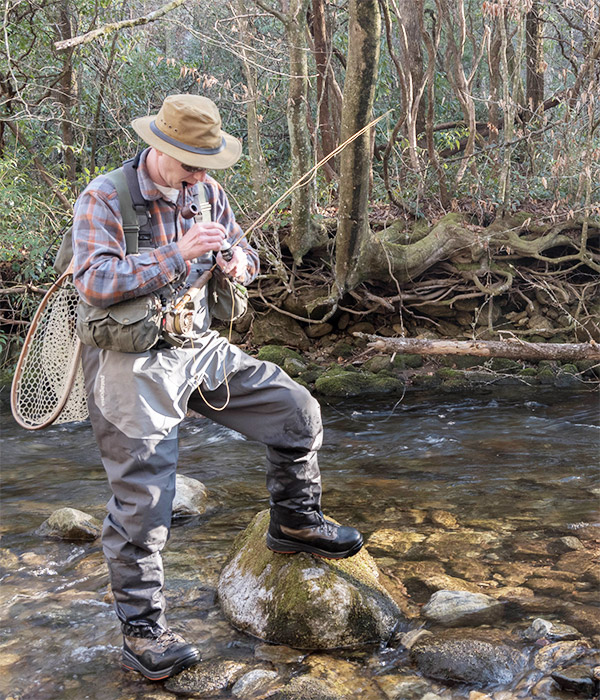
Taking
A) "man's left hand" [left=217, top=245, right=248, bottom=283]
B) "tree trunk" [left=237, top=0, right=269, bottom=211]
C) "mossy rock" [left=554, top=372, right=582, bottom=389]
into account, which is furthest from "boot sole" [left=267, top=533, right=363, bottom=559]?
"tree trunk" [left=237, top=0, right=269, bottom=211]

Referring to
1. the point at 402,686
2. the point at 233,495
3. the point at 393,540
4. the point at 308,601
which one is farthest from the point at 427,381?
the point at 402,686

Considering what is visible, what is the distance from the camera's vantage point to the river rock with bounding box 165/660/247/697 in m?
2.76

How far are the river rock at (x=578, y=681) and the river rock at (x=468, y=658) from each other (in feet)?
0.59

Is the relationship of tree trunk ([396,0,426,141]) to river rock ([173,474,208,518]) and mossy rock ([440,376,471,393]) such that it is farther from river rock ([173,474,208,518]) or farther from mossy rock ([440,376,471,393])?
river rock ([173,474,208,518])

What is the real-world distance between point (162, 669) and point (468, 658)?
4.00 ft

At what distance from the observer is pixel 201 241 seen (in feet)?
8.70

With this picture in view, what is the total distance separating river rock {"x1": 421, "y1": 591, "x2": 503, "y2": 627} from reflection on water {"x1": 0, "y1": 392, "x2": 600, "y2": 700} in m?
0.34

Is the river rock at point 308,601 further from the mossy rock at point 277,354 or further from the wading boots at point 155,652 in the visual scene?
the mossy rock at point 277,354

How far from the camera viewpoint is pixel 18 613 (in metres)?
3.46

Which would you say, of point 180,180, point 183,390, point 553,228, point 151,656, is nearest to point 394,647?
point 151,656

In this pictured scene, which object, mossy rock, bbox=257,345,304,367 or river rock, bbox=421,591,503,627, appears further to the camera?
mossy rock, bbox=257,345,304,367

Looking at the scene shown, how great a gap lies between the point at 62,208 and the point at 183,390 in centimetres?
772

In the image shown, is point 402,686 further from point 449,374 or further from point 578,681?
point 449,374

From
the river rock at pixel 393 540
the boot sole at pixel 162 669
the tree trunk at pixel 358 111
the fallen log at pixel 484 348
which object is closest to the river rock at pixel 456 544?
the river rock at pixel 393 540
